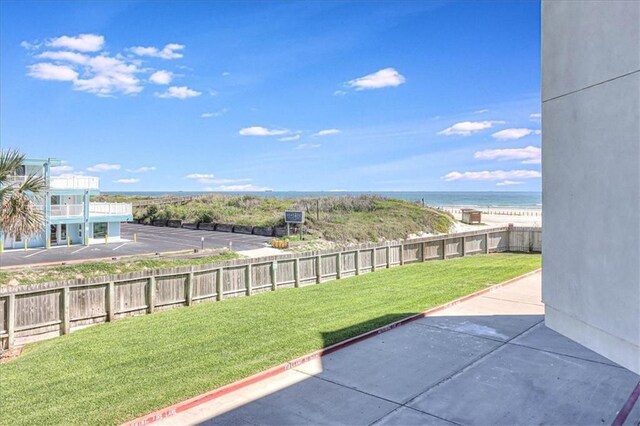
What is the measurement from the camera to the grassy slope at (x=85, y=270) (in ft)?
69.6

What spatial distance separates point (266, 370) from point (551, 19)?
6271 millimetres

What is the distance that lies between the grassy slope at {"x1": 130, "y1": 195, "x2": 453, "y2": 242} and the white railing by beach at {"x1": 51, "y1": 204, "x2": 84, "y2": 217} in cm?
1425

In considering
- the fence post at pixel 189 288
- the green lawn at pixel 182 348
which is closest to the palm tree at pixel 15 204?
the green lawn at pixel 182 348

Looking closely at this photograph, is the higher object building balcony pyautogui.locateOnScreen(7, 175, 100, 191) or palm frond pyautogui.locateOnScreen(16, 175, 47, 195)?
building balcony pyautogui.locateOnScreen(7, 175, 100, 191)

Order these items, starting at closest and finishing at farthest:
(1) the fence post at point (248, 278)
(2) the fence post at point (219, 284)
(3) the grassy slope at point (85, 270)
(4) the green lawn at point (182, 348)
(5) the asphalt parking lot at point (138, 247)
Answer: (4) the green lawn at point (182, 348) → (2) the fence post at point (219, 284) → (1) the fence post at point (248, 278) → (3) the grassy slope at point (85, 270) → (5) the asphalt parking lot at point (138, 247)

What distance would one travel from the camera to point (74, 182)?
1367 inches

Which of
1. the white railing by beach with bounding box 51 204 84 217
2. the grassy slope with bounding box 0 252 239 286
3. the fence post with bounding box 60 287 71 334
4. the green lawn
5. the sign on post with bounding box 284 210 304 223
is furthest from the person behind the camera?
the sign on post with bounding box 284 210 304 223

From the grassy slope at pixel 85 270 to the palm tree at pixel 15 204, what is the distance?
12.9 meters

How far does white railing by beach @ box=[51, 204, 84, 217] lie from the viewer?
33.3 m

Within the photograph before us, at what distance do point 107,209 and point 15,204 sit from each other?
29073mm

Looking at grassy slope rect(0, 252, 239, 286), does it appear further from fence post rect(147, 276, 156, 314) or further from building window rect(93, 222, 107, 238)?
building window rect(93, 222, 107, 238)

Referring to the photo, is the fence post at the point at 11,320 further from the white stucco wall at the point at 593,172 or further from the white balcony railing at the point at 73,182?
the white balcony railing at the point at 73,182

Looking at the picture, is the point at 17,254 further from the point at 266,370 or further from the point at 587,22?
the point at 587,22

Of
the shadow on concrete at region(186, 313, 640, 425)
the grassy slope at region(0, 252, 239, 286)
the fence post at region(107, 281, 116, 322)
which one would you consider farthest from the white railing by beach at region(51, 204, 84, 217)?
the shadow on concrete at region(186, 313, 640, 425)
